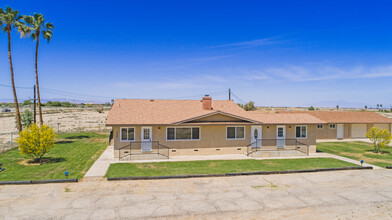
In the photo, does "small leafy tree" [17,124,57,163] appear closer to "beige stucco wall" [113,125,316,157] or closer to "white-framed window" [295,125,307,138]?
"beige stucco wall" [113,125,316,157]

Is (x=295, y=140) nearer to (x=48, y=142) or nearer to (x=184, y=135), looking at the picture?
(x=184, y=135)

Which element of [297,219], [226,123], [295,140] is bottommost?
[297,219]

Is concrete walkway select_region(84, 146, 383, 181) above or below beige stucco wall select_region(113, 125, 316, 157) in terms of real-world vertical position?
below

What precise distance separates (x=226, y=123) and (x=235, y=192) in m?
9.22

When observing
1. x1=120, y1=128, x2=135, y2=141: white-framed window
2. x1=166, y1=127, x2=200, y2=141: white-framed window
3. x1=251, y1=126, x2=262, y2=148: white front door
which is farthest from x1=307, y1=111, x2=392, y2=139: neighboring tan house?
x1=120, y1=128, x2=135, y2=141: white-framed window

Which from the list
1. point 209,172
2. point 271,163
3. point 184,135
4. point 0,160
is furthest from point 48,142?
point 271,163

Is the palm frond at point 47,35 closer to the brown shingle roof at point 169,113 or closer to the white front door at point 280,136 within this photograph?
the brown shingle roof at point 169,113

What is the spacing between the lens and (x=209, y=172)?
628 inches

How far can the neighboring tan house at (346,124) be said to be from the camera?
3297 cm

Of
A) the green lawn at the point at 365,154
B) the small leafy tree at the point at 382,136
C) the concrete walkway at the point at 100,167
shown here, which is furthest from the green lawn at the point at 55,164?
the small leafy tree at the point at 382,136

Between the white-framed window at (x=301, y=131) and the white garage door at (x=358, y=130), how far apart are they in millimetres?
15302

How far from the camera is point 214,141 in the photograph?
2184 cm

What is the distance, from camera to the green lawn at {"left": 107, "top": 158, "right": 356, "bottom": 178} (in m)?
15.9

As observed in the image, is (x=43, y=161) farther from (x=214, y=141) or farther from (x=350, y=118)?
(x=350, y=118)
